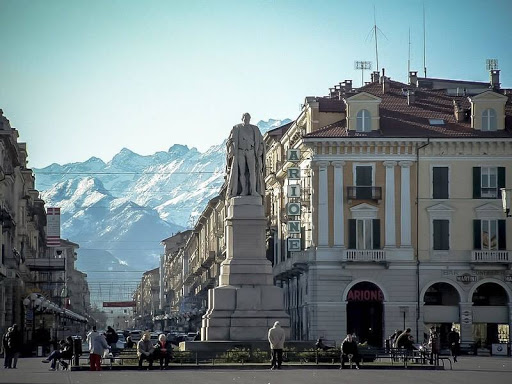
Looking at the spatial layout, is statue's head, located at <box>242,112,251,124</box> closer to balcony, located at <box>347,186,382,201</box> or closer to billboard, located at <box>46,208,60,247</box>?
balcony, located at <box>347,186,382,201</box>

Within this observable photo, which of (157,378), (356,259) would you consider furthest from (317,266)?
(157,378)

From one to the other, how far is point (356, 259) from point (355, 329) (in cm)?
496

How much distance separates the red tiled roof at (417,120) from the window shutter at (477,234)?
5985 mm

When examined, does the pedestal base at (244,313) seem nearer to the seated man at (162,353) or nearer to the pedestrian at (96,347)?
the seated man at (162,353)

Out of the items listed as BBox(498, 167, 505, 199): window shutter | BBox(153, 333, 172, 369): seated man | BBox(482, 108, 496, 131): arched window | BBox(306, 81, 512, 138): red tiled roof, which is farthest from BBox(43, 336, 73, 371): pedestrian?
BBox(482, 108, 496, 131): arched window

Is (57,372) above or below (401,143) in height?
below

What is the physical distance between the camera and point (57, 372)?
5222 cm

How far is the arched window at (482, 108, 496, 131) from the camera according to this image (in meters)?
96.2

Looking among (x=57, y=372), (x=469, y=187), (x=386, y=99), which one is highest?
(x=386, y=99)

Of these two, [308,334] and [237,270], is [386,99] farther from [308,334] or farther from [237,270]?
[237,270]

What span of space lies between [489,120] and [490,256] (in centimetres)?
982

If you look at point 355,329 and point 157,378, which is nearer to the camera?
point 157,378

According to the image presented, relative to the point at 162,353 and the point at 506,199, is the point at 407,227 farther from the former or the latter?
the point at 162,353

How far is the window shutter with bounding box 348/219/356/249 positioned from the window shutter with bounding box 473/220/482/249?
8254 mm
